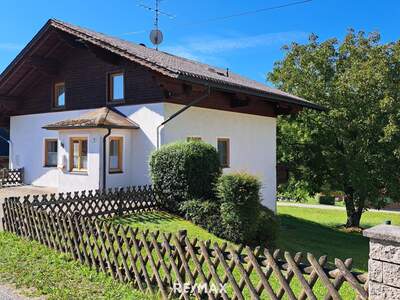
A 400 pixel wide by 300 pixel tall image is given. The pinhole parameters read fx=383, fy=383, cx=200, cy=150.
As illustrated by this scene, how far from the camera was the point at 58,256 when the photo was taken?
6527 mm

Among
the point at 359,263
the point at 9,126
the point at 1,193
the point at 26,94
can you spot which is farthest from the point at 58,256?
the point at 9,126

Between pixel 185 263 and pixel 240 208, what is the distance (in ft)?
16.8

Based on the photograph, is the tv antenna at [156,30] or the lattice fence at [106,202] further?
the tv antenna at [156,30]

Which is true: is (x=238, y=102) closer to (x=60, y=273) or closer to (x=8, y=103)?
(x=8, y=103)

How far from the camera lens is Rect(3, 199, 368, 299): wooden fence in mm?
3662

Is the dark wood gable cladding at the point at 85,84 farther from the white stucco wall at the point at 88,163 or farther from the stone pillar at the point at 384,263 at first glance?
the stone pillar at the point at 384,263

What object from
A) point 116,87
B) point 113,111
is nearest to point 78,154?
point 113,111

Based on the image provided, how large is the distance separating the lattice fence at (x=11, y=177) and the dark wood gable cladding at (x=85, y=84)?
291 cm

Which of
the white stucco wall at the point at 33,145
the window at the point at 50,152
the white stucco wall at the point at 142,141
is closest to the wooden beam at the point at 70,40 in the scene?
the white stucco wall at the point at 142,141

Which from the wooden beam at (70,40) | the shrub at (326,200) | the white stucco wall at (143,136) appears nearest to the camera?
the white stucco wall at (143,136)

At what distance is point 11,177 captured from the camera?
718 inches

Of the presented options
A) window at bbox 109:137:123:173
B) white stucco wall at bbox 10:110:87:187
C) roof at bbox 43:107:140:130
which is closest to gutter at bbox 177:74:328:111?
roof at bbox 43:107:140:130

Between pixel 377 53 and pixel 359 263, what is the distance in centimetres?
1181

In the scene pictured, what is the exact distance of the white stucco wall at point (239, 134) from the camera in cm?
1409
